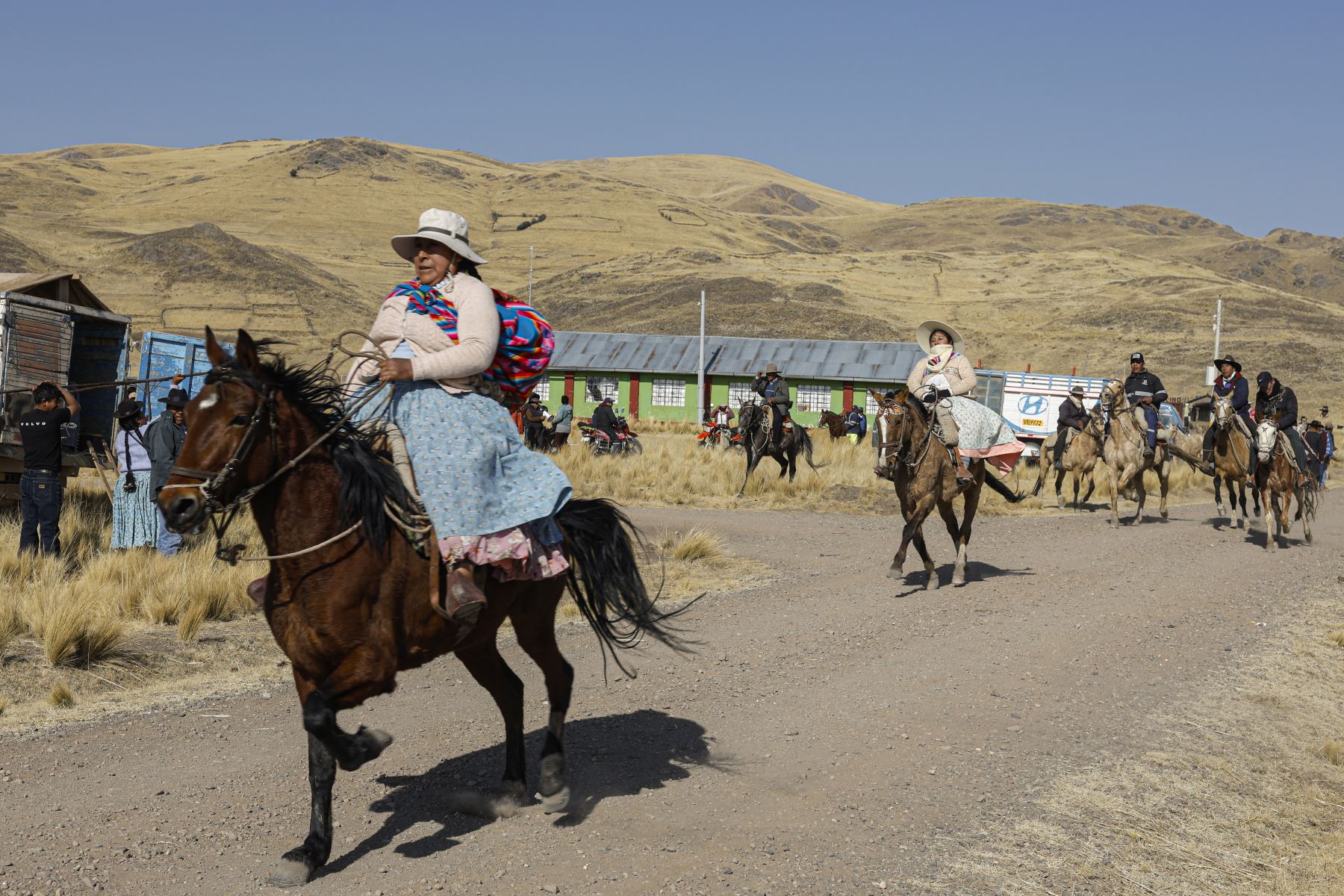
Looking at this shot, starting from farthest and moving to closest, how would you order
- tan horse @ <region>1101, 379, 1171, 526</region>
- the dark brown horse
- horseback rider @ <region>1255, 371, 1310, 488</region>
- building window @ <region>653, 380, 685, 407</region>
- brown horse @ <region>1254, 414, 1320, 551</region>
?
building window @ <region>653, 380, 685, 407</region> → the dark brown horse → tan horse @ <region>1101, 379, 1171, 526</region> → horseback rider @ <region>1255, 371, 1310, 488</region> → brown horse @ <region>1254, 414, 1320, 551</region>

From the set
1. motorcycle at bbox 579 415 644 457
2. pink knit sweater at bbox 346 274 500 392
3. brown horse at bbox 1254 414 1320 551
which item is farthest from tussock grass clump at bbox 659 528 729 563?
motorcycle at bbox 579 415 644 457

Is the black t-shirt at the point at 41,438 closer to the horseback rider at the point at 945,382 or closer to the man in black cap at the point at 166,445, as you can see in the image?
the man in black cap at the point at 166,445

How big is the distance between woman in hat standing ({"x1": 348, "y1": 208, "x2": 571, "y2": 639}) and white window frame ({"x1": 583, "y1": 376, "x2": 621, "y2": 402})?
47.4 m

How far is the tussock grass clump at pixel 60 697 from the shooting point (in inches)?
299

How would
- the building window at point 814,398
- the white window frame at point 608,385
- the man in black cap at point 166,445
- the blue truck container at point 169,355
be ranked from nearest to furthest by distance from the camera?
the man in black cap at point 166,445
the blue truck container at point 169,355
the building window at point 814,398
the white window frame at point 608,385

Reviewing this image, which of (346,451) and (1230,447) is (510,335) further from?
(1230,447)

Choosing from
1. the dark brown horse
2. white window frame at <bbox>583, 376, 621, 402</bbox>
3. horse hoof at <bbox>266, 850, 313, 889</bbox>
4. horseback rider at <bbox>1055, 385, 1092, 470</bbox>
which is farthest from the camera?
white window frame at <bbox>583, 376, 621, 402</bbox>

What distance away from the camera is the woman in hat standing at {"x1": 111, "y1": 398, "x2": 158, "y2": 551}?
494 inches

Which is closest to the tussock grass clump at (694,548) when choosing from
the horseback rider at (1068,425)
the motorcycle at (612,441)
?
the horseback rider at (1068,425)

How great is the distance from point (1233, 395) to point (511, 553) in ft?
50.0

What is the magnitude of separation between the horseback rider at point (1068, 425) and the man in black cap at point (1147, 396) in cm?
131

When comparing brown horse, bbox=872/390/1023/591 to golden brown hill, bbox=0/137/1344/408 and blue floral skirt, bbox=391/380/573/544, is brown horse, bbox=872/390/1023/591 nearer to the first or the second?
blue floral skirt, bbox=391/380/573/544

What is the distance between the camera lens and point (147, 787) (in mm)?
5953

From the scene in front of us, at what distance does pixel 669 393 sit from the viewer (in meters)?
52.6
